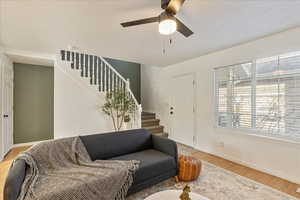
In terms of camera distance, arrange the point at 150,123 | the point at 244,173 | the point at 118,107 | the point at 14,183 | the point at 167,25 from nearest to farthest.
→ the point at 14,183 → the point at 167,25 → the point at 244,173 → the point at 118,107 → the point at 150,123

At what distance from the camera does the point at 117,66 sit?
6.02m

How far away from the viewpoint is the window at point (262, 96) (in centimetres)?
240

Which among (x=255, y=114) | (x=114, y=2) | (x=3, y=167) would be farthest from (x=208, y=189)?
(x=3, y=167)

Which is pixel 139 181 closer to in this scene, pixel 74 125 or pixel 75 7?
pixel 75 7

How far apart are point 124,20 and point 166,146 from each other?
2017 millimetres

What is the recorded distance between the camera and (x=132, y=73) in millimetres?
6344

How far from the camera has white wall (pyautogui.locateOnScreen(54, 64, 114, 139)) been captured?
12.2 feet

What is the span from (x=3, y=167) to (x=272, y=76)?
517 centimetres

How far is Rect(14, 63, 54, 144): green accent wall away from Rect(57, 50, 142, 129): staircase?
1023 mm

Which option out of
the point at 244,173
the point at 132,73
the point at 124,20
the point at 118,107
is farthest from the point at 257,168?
the point at 132,73

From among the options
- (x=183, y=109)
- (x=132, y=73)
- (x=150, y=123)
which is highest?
(x=132, y=73)

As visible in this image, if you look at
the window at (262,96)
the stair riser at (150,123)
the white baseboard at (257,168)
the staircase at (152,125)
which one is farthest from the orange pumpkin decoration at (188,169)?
the stair riser at (150,123)

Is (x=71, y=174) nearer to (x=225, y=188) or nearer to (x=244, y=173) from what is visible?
(x=225, y=188)

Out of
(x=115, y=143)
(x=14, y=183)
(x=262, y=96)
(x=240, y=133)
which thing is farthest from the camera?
(x=240, y=133)
